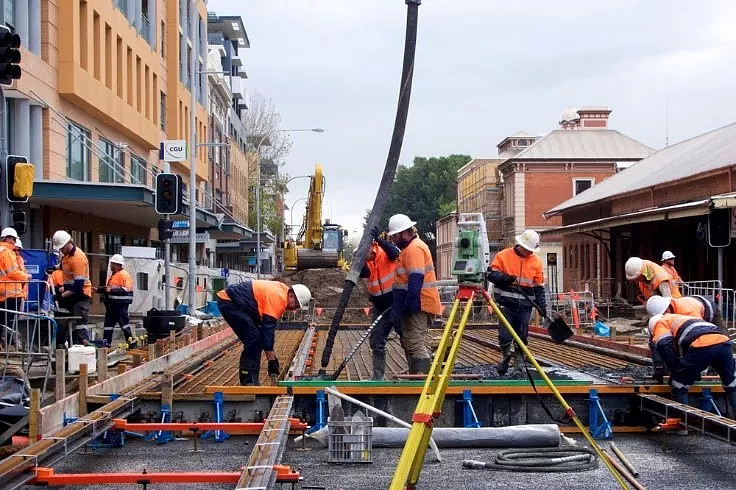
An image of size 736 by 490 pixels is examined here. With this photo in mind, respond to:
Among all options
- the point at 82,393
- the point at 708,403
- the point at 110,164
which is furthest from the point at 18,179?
the point at 110,164

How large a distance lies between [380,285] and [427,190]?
92.0 m

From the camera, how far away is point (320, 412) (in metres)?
9.81

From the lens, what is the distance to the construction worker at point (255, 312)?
10.7 meters

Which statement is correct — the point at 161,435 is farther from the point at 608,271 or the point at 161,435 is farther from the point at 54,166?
the point at 608,271

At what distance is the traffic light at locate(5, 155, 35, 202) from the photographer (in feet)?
42.9

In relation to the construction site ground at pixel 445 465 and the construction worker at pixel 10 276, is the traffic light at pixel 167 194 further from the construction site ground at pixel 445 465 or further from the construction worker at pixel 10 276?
the construction site ground at pixel 445 465

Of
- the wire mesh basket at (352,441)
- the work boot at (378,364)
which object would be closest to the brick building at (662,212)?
the work boot at (378,364)

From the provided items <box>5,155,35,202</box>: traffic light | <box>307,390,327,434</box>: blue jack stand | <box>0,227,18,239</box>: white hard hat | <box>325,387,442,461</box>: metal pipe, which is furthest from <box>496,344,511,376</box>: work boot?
<box>0,227,18,239</box>: white hard hat

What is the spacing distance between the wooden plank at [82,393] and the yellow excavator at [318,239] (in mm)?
33212

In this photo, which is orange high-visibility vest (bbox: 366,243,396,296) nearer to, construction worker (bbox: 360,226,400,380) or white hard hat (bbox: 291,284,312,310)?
construction worker (bbox: 360,226,400,380)

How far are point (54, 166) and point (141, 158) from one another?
1084 cm

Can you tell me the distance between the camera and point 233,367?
14.0 m

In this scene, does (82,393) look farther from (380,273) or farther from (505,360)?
(505,360)

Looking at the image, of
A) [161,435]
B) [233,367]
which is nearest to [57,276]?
[233,367]
